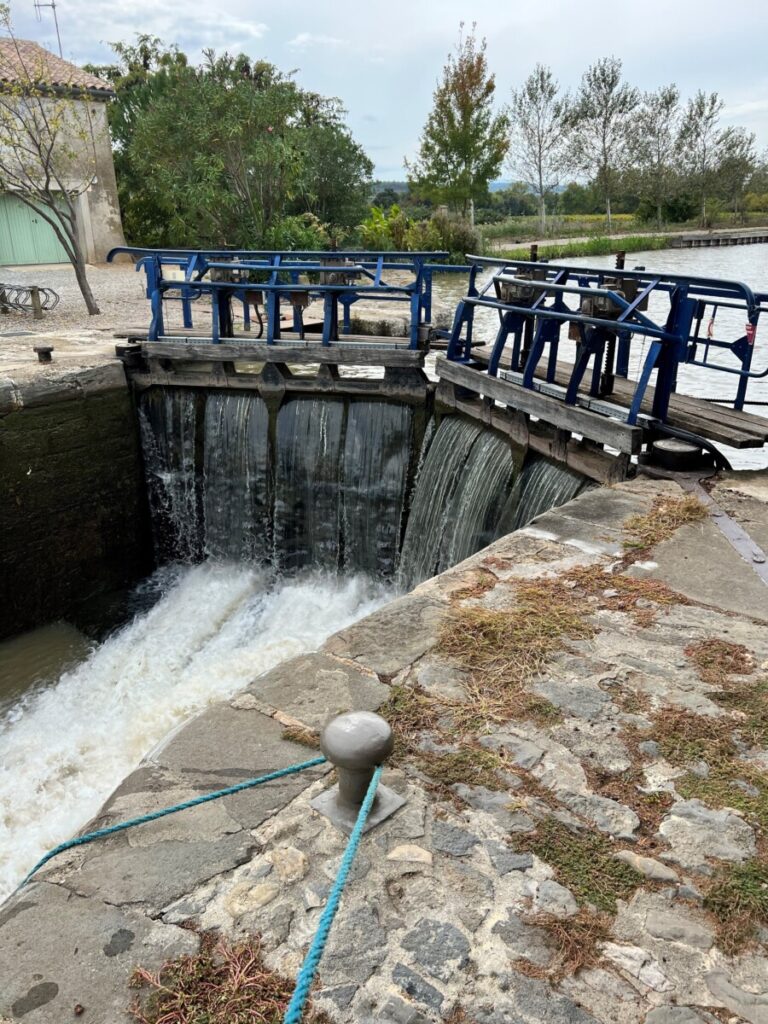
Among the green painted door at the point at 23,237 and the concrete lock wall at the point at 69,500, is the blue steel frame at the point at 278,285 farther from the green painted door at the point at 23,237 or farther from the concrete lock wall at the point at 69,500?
the green painted door at the point at 23,237

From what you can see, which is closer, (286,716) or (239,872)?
(239,872)

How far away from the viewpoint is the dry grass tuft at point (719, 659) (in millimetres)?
2922

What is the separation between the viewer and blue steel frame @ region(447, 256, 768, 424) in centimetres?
488

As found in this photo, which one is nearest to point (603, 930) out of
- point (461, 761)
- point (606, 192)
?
point (461, 761)

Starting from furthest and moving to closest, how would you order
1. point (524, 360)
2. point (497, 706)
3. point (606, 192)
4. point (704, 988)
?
1. point (606, 192)
2. point (524, 360)
3. point (497, 706)
4. point (704, 988)

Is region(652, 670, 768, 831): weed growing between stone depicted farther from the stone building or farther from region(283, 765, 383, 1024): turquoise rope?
the stone building

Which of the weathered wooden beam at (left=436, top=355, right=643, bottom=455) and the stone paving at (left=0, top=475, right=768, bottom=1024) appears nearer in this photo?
the stone paving at (left=0, top=475, right=768, bottom=1024)

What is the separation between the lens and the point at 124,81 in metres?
28.1

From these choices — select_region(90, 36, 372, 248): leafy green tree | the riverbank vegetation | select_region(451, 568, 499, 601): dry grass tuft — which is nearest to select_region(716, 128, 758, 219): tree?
the riverbank vegetation

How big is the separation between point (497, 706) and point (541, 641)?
1.52 ft

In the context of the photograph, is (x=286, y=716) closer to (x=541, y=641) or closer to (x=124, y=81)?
(x=541, y=641)

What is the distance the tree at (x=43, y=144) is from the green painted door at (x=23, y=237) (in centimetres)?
64

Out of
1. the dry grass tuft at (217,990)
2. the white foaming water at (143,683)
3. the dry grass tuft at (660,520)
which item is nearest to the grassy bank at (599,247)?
the white foaming water at (143,683)

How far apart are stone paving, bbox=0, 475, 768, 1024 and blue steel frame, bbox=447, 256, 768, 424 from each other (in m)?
2.34
